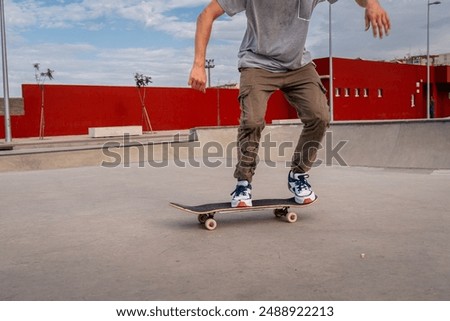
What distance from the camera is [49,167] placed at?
9094mm

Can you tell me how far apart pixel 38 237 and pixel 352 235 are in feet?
7.12

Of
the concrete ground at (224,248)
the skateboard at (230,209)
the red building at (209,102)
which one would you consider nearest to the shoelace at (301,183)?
the skateboard at (230,209)

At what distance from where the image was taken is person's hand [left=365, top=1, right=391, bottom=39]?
339 cm

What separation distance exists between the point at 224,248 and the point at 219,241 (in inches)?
7.8

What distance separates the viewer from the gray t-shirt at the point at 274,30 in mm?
3562

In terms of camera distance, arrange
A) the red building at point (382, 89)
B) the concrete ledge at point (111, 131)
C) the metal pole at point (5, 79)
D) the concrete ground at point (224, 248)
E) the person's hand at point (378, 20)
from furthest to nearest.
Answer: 1. the red building at point (382, 89)
2. the concrete ledge at point (111, 131)
3. the metal pole at point (5, 79)
4. the person's hand at point (378, 20)
5. the concrete ground at point (224, 248)

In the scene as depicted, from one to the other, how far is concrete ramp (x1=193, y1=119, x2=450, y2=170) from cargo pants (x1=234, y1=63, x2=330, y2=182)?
506 cm

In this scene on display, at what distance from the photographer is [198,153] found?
1132cm

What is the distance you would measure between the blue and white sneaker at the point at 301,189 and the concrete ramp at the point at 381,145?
16.5 feet

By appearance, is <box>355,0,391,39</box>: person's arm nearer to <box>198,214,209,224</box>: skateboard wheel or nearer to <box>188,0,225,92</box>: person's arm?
<box>188,0,225,92</box>: person's arm

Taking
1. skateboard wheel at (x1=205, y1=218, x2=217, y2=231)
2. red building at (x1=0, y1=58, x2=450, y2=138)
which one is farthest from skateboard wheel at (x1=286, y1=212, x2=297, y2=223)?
red building at (x1=0, y1=58, x2=450, y2=138)

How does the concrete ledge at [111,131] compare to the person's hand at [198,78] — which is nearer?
the person's hand at [198,78]

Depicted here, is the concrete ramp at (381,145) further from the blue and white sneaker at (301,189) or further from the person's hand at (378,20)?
the person's hand at (378,20)

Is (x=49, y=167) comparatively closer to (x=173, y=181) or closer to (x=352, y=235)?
(x=173, y=181)
